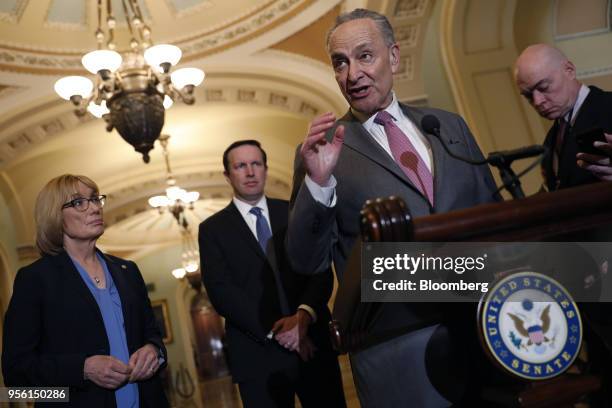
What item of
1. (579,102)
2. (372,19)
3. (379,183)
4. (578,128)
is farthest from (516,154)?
(579,102)

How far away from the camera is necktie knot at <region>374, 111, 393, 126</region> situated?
143 cm

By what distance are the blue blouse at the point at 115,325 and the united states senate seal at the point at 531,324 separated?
1.71m

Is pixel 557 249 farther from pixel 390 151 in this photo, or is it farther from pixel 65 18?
pixel 65 18

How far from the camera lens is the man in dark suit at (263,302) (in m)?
2.36

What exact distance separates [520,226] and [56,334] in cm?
179

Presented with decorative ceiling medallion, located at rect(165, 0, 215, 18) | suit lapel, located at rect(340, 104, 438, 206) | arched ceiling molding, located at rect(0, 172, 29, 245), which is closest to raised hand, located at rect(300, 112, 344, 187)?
suit lapel, located at rect(340, 104, 438, 206)

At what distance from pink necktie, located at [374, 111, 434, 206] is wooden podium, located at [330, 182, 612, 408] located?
474mm

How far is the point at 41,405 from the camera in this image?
6.64ft

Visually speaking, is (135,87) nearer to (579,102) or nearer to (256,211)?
(256,211)

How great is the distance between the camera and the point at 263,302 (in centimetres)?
250

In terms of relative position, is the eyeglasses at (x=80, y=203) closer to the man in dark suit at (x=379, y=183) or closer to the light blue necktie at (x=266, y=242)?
A: the light blue necktie at (x=266, y=242)

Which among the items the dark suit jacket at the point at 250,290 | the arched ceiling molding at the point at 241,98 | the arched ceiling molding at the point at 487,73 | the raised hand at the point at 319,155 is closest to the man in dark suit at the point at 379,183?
the raised hand at the point at 319,155

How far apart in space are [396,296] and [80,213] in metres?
1.74

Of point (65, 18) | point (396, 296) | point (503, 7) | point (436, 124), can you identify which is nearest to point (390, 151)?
point (436, 124)
